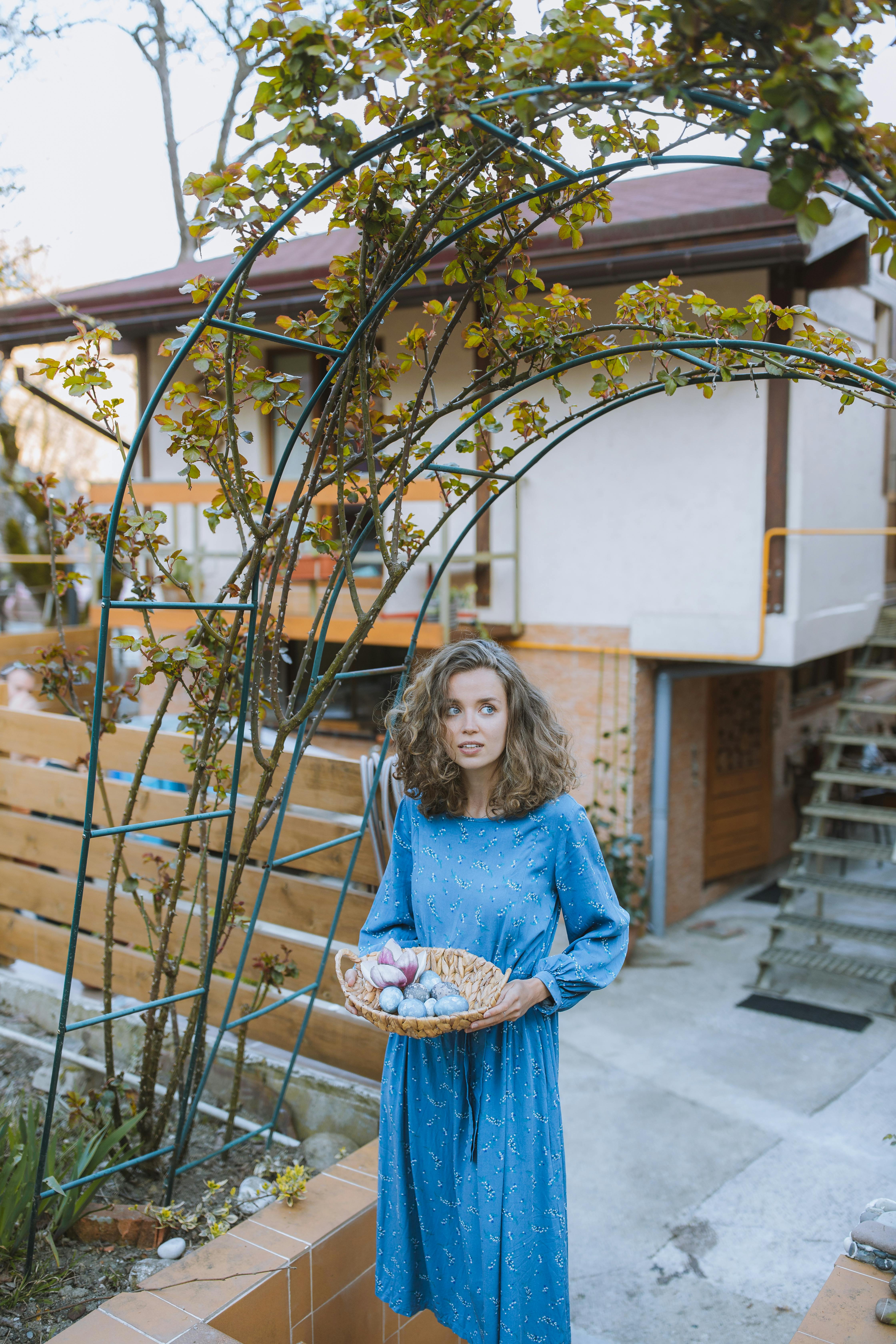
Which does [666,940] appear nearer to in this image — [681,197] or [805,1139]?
[805,1139]

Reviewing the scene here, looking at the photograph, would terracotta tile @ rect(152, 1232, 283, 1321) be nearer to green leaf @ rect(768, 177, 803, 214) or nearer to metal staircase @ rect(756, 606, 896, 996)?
green leaf @ rect(768, 177, 803, 214)

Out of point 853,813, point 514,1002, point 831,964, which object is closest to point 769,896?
point 853,813

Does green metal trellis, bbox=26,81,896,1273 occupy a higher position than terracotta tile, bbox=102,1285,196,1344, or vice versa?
green metal trellis, bbox=26,81,896,1273

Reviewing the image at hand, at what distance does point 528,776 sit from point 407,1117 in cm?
77

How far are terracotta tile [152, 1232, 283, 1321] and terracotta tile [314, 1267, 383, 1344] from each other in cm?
23

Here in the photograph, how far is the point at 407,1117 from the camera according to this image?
6.98ft

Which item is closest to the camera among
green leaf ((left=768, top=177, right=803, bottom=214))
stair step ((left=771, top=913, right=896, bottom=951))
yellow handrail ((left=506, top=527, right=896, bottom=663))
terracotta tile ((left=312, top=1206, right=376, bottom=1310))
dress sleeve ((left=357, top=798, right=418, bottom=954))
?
green leaf ((left=768, top=177, right=803, bottom=214))

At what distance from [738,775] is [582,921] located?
23.4ft

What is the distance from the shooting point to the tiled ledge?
6.64 feet

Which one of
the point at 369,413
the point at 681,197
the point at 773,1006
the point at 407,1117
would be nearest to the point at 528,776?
the point at 407,1117

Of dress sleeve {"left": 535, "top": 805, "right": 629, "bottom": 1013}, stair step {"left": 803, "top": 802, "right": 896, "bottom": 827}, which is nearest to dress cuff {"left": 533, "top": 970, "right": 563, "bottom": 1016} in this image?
dress sleeve {"left": 535, "top": 805, "right": 629, "bottom": 1013}

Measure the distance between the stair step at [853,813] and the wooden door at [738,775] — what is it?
1.45 meters

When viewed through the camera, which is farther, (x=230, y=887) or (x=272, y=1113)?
(x=272, y=1113)

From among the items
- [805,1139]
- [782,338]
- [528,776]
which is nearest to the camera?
[528,776]
